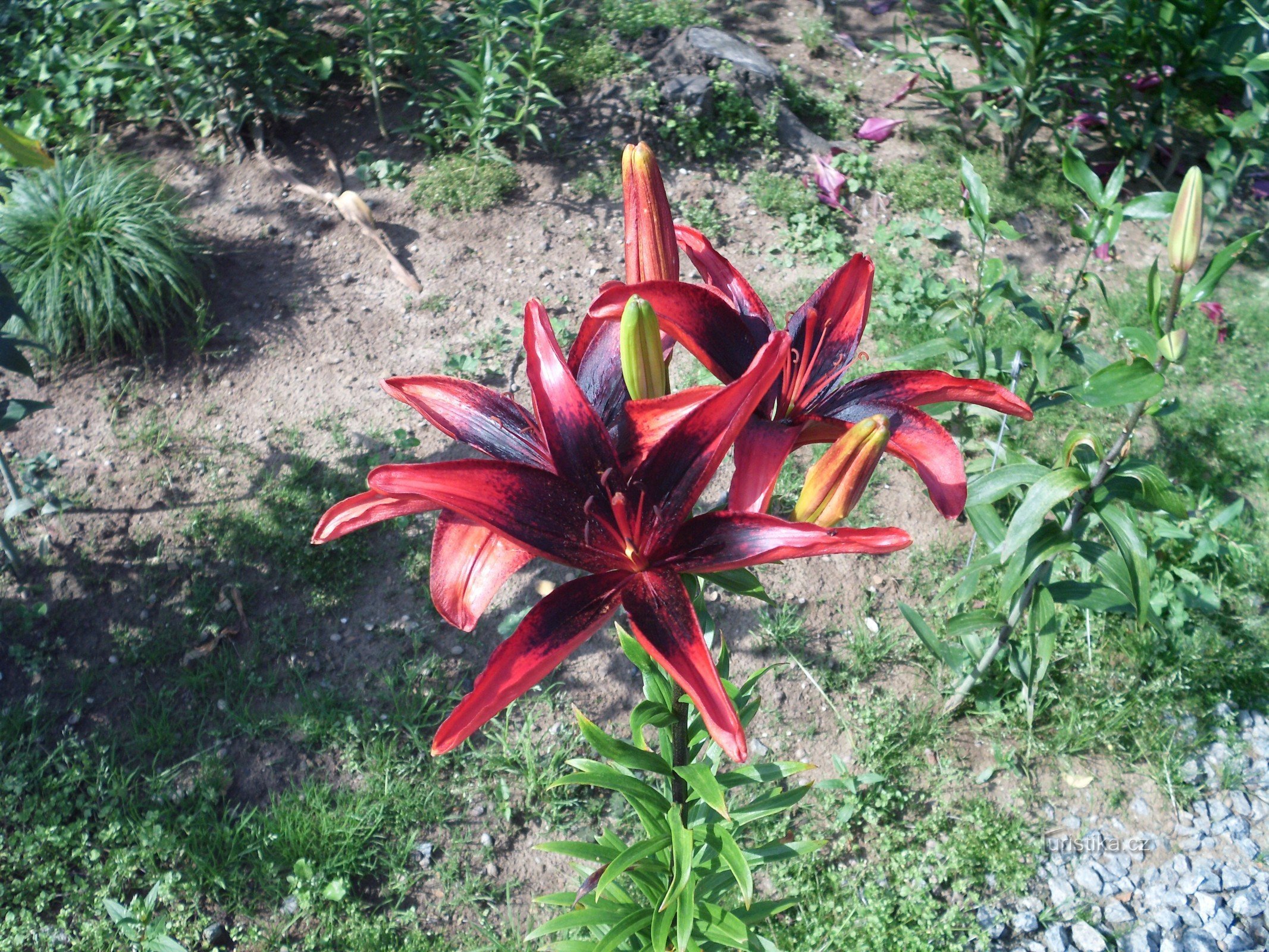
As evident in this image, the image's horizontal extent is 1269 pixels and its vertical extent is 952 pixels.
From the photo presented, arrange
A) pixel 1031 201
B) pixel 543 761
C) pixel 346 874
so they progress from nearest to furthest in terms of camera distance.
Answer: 1. pixel 346 874
2. pixel 543 761
3. pixel 1031 201

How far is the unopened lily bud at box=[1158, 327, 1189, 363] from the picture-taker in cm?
145

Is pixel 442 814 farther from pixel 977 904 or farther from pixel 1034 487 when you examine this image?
pixel 1034 487

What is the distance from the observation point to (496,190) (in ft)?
13.1

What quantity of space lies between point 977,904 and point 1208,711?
952mm

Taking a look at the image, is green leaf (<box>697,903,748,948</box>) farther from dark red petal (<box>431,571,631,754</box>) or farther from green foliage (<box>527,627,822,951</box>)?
dark red petal (<box>431,571,631,754</box>)

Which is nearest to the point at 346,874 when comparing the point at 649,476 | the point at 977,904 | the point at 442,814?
the point at 442,814

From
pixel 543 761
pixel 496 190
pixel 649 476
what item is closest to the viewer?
pixel 649 476

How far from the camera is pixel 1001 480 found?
204 centimetres

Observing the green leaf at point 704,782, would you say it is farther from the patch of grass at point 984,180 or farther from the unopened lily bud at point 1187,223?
the patch of grass at point 984,180

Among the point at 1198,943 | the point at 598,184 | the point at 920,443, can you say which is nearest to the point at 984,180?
the point at 598,184

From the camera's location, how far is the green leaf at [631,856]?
140 cm

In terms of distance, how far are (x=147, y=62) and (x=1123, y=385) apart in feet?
13.0

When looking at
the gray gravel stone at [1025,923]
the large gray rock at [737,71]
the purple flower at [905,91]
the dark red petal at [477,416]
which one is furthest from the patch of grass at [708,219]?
the dark red petal at [477,416]

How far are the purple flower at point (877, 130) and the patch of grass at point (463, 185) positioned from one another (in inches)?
66.5
